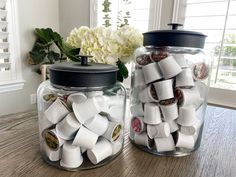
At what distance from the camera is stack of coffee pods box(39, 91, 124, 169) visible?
36 cm

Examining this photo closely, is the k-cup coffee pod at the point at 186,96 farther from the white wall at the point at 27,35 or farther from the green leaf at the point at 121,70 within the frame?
the white wall at the point at 27,35

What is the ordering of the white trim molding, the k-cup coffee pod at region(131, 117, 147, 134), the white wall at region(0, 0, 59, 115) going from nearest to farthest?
the k-cup coffee pod at region(131, 117, 147, 134) < the white trim molding < the white wall at region(0, 0, 59, 115)

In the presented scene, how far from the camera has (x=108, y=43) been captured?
19.0 inches

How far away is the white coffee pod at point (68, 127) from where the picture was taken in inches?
14.1

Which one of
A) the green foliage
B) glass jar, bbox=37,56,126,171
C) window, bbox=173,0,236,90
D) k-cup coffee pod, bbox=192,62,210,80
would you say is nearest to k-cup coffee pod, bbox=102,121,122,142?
glass jar, bbox=37,56,126,171

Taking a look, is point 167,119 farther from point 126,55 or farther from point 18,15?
point 18,15

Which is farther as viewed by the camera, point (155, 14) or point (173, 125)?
Result: point (155, 14)

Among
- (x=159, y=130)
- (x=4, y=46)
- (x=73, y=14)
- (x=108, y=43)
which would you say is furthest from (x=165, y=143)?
(x=73, y=14)

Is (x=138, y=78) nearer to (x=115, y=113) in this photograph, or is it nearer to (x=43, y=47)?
(x=115, y=113)

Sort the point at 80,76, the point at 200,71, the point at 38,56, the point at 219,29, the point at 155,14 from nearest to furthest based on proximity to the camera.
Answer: the point at 80,76 < the point at 200,71 < the point at 219,29 < the point at 155,14 < the point at 38,56

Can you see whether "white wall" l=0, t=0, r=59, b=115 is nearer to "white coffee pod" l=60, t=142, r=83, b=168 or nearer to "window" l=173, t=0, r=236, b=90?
"window" l=173, t=0, r=236, b=90

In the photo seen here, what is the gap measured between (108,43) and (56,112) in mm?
219

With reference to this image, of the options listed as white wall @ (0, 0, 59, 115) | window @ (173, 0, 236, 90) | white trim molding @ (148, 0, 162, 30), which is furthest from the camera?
white wall @ (0, 0, 59, 115)

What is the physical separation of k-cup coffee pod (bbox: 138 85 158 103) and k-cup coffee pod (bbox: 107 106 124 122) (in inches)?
2.3
